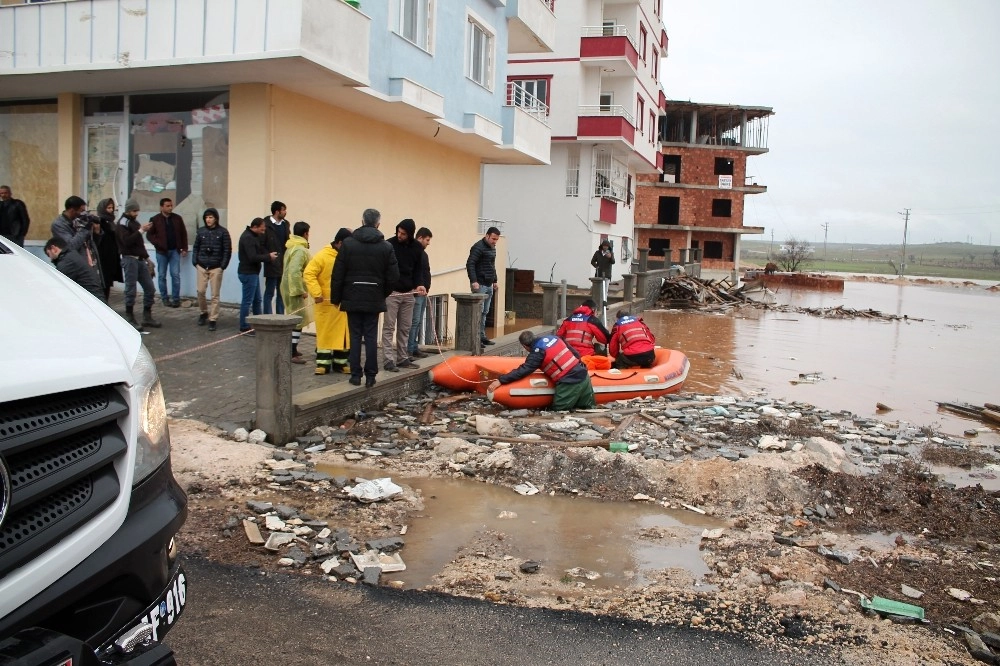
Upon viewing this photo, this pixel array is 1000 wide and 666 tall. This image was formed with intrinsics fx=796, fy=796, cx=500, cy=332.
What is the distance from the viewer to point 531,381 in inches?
413

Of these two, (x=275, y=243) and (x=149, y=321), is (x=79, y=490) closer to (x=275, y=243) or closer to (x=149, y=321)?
(x=275, y=243)

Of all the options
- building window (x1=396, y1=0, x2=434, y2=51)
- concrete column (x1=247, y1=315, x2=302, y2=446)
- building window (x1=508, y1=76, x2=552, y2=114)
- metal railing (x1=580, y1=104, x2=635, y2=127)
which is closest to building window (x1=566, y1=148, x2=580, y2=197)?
metal railing (x1=580, y1=104, x2=635, y2=127)

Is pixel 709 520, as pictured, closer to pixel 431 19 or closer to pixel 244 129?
pixel 244 129

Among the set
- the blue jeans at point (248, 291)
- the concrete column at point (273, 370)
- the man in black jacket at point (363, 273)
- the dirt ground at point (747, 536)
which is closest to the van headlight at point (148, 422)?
the dirt ground at point (747, 536)

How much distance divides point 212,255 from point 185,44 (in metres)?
3.06

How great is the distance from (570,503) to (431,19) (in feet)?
38.8

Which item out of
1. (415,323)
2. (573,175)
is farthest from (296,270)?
(573,175)

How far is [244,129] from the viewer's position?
12.5 m

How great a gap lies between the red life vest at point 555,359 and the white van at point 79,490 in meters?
7.78

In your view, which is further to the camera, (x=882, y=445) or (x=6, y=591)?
(x=882, y=445)

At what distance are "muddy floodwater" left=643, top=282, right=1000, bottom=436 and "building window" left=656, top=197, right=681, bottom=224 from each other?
60.3 feet

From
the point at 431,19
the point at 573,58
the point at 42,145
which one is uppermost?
the point at 573,58

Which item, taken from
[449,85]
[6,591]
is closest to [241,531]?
[6,591]

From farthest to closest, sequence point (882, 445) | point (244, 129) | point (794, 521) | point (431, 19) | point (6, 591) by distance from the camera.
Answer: point (431, 19), point (244, 129), point (882, 445), point (794, 521), point (6, 591)
